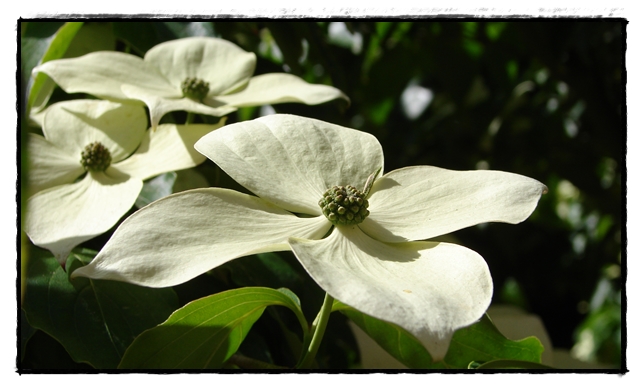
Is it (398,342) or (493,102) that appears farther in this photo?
(493,102)

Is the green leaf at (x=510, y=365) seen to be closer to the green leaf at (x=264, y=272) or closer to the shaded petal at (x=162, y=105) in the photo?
the green leaf at (x=264, y=272)

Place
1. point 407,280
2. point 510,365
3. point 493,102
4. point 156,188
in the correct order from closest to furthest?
1. point 407,280
2. point 510,365
3. point 156,188
4. point 493,102

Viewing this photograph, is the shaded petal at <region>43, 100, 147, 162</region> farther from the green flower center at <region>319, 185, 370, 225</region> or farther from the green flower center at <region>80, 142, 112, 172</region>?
the green flower center at <region>319, 185, 370, 225</region>

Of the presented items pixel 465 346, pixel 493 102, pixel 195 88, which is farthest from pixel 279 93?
pixel 493 102

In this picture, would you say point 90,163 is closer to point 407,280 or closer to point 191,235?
point 191,235

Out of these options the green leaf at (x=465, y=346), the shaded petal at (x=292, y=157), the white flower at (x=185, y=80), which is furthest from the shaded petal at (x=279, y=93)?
the green leaf at (x=465, y=346)

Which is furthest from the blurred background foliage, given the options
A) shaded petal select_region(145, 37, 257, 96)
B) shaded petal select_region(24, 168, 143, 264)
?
shaded petal select_region(24, 168, 143, 264)
